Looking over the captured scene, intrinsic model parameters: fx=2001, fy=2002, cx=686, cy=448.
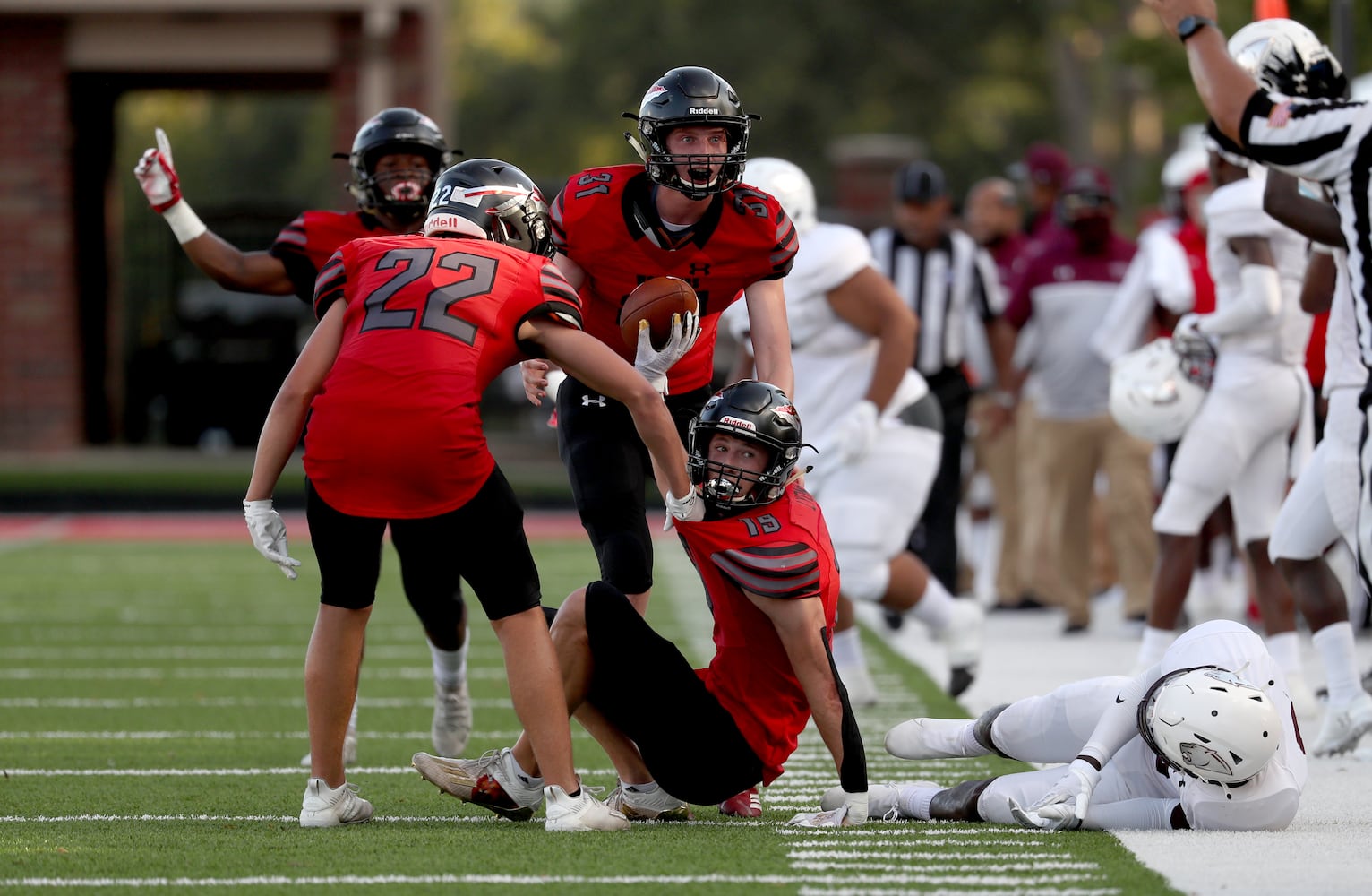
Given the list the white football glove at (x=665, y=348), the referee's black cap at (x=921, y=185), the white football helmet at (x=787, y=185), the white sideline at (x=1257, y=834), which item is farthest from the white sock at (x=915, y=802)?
the referee's black cap at (x=921, y=185)

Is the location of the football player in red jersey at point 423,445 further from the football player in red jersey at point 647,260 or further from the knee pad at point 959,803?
the knee pad at point 959,803

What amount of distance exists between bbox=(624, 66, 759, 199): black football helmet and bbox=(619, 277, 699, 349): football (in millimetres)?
249

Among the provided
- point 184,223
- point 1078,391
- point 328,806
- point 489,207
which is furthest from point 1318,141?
point 1078,391

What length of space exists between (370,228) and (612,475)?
4.18 feet

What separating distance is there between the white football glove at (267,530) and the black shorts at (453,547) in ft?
0.32

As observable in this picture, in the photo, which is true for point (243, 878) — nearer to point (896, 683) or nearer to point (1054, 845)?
point (1054, 845)

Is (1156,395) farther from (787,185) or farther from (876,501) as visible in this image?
(787,185)

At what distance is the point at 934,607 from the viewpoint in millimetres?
7090

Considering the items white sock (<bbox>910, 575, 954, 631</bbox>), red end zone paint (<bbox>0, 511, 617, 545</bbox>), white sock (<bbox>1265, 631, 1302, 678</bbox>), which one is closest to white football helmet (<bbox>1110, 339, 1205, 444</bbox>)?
white sock (<bbox>1265, 631, 1302, 678</bbox>)

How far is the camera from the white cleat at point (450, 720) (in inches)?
230

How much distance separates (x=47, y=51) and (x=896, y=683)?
12.9 m

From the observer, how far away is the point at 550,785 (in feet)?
14.4

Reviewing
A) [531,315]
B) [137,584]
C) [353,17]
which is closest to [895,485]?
[531,315]

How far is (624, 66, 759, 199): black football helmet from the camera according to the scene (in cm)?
486
